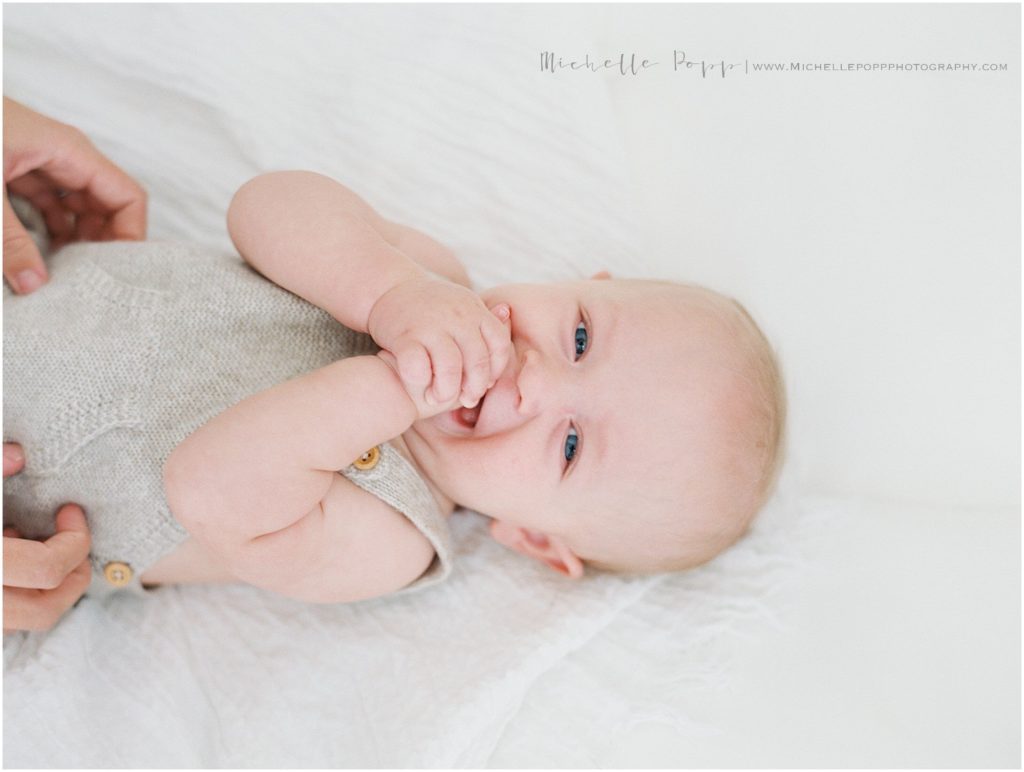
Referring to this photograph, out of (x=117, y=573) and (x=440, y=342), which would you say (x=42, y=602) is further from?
(x=440, y=342)

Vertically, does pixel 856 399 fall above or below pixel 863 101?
below

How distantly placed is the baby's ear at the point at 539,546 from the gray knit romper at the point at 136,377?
12 centimetres

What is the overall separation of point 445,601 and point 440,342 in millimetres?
553

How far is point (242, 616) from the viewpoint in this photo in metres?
1.51

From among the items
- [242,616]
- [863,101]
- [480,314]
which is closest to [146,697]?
[242,616]

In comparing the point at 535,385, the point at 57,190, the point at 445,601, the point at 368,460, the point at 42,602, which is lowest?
the point at 445,601

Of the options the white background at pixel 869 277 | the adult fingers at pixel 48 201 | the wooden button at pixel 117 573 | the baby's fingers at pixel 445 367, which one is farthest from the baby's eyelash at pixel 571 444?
the adult fingers at pixel 48 201

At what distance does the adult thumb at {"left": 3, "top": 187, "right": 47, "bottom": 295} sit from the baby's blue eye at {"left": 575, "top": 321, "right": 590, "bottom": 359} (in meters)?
0.83

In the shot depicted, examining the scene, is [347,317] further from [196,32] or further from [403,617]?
[196,32]

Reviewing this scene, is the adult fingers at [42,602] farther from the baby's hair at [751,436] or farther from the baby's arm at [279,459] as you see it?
the baby's hair at [751,436]

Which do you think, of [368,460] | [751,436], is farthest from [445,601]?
[751,436]

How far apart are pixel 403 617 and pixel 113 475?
50 centimetres

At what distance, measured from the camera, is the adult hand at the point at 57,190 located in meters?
1.42

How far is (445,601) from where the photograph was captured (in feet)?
5.04
